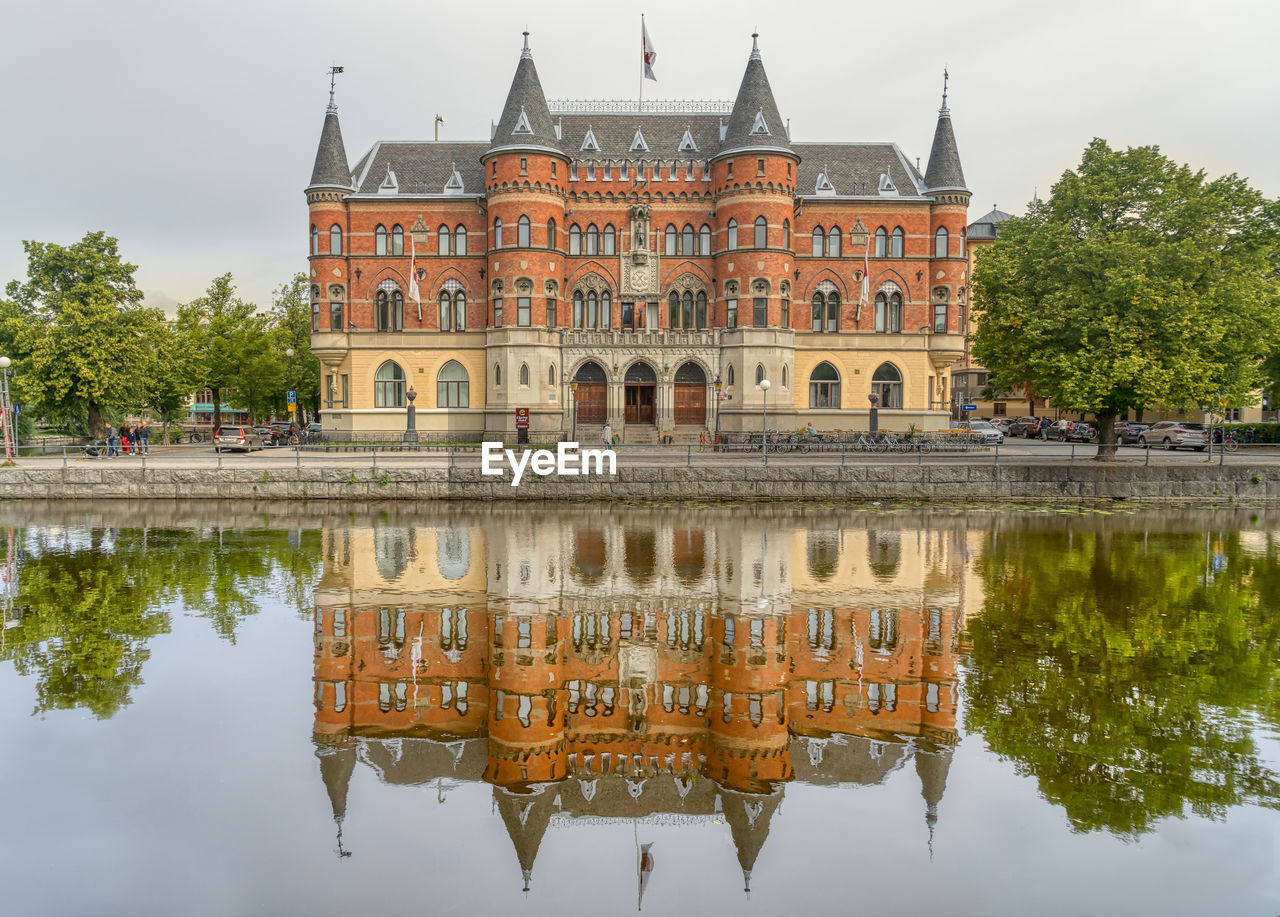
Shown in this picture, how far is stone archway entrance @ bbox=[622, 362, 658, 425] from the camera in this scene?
4822cm

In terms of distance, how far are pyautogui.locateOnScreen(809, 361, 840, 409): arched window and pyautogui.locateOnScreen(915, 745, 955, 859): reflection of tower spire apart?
42206 mm

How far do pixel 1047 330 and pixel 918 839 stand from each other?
28.3m

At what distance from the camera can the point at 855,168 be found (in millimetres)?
50594

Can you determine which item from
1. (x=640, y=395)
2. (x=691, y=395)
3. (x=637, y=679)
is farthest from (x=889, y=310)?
(x=637, y=679)

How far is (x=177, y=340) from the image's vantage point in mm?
53250

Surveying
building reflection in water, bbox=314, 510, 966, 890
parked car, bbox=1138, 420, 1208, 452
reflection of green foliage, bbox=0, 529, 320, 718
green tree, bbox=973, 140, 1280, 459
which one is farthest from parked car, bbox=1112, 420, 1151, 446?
reflection of green foliage, bbox=0, 529, 320, 718

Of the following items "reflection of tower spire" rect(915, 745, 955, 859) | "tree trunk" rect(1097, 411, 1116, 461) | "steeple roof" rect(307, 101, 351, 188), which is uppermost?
"steeple roof" rect(307, 101, 351, 188)

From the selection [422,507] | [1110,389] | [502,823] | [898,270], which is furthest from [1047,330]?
[502,823]

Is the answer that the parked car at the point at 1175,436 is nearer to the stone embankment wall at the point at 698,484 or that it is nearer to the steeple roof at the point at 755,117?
the stone embankment wall at the point at 698,484

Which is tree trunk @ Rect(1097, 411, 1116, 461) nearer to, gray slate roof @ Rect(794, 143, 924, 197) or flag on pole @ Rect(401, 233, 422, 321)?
gray slate roof @ Rect(794, 143, 924, 197)

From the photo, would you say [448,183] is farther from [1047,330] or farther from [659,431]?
[1047,330]

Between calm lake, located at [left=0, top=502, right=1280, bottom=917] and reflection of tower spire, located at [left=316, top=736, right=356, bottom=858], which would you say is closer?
calm lake, located at [left=0, top=502, right=1280, bottom=917]

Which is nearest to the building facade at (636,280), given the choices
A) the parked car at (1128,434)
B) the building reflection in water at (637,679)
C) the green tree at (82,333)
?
the green tree at (82,333)

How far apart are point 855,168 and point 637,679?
4712 centimetres
